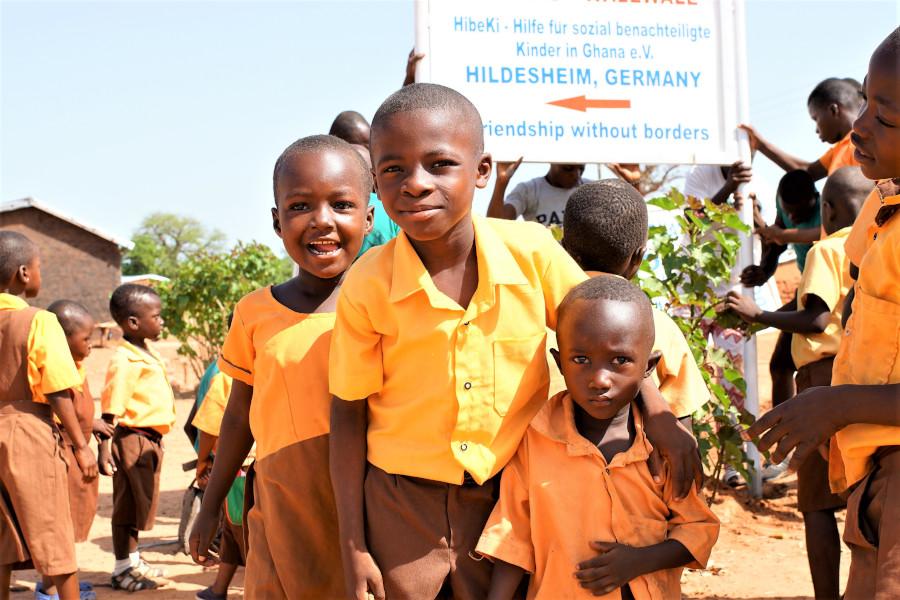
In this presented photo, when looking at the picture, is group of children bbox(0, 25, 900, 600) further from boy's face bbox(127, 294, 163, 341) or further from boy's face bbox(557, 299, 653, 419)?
boy's face bbox(127, 294, 163, 341)

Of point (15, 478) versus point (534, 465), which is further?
point (15, 478)

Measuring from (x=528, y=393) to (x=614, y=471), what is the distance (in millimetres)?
258

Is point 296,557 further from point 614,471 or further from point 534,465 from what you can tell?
point 614,471

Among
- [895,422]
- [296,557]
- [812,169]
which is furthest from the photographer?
[812,169]

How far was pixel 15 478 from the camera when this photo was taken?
4375mm

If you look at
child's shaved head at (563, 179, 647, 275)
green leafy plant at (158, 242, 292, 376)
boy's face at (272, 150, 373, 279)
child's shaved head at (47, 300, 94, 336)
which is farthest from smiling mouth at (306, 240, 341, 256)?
green leafy plant at (158, 242, 292, 376)

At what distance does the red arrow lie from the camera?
16.2 feet

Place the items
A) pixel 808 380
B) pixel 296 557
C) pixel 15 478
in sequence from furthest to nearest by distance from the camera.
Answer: pixel 15 478
pixel 808 380
pixel 296 557

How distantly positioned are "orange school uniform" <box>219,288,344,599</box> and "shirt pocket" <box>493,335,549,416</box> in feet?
1.89

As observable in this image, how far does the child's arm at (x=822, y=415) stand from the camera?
1816 millimetres

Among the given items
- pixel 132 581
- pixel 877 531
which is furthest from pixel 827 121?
pixel 132 581

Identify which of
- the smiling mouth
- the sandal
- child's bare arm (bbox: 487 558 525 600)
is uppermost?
the smiling mouth

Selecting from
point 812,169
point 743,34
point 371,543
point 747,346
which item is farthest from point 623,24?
point 371,543

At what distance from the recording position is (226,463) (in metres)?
2.64
